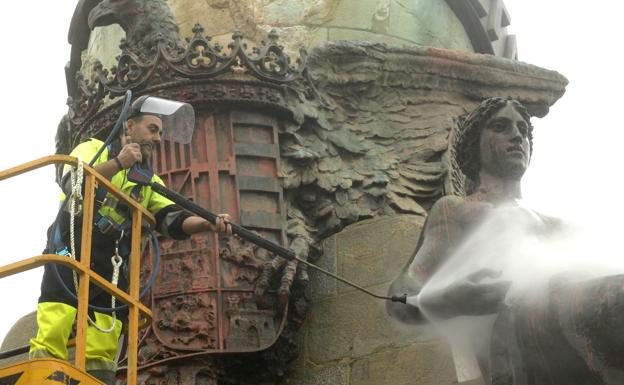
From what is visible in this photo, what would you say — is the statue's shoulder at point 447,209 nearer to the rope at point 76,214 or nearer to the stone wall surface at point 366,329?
the stone wall surface at point 366,329

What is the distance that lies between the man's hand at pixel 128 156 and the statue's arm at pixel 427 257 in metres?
1.75

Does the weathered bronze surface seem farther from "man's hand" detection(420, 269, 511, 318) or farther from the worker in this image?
the worker

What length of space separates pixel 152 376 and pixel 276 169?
6.87ft

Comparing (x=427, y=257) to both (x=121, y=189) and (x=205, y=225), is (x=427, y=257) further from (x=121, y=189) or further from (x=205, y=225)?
(x=121, y=189)

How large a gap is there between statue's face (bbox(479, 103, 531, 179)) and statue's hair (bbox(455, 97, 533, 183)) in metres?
0.03

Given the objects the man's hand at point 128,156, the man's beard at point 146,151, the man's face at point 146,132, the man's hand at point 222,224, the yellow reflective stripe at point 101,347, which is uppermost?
the man's face at point 146,132

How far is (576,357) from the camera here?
11602mm

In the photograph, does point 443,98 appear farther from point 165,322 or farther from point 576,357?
point 576,357

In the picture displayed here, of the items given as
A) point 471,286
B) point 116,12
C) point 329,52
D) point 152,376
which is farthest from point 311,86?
point 471,286

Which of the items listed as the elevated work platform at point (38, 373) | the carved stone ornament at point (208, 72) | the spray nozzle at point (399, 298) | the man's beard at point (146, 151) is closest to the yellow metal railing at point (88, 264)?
the elevated work platform at point (38, 373)

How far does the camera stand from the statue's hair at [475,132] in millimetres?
13320

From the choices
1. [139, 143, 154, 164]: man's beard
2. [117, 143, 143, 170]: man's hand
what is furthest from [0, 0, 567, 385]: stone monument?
[117, 143, 143, 170]: man's hand

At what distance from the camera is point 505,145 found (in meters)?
13.2

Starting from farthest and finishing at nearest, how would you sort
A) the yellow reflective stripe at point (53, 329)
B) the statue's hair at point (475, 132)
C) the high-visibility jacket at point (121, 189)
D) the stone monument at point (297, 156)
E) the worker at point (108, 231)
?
1. the stone monument at point (297, 156)
2. the statue's hair at point (475, 132)
3. the high-visibility jacket at point (121, 189)
4. the worker at point (108, 231)
5. the yellow reflective stripe at point (53, 329)
